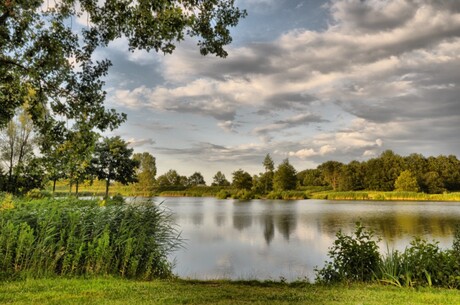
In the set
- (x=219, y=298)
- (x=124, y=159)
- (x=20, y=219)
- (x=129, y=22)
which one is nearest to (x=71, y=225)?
(x=20, y=219)

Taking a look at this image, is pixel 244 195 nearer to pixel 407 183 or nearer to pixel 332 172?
pixel 407 183

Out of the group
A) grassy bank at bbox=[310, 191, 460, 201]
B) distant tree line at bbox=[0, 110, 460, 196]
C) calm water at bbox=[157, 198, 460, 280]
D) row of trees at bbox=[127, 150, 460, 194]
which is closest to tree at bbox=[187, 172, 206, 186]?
distant tree line at bbox=[0, 110, 460, 196]

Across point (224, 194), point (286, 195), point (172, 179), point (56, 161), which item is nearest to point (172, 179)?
point (172, 179)

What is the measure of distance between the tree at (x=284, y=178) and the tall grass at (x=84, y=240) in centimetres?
7954

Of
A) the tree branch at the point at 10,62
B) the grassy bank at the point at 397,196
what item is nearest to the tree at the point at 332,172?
the grassy bank at the point at 397,196

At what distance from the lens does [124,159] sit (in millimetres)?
45406

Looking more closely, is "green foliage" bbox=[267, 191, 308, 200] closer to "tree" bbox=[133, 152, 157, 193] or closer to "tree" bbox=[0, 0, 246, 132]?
"tree" bbox=[133, 152, 157, 193]

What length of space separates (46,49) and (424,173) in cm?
8968

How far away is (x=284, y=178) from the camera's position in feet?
294

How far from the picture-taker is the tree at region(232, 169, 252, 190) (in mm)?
96750

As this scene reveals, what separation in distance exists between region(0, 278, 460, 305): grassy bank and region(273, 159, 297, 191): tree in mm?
81173

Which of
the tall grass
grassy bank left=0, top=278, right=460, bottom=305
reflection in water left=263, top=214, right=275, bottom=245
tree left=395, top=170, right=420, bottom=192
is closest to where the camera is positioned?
grassy bank left=0, top=278, right=460, bottom=305

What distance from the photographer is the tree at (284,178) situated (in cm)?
8900

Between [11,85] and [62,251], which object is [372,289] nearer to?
[62,251]
